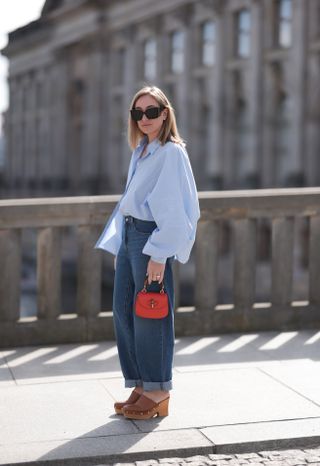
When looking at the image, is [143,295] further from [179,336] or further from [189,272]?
[189,272]

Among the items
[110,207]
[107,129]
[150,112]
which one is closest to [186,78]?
[107,129]

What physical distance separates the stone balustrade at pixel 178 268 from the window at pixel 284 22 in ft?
89.6

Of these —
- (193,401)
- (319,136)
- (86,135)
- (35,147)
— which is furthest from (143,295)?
(35,147)

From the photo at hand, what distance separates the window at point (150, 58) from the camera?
151 feet

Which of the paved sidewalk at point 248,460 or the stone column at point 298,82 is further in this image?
the stone column at point 298,82

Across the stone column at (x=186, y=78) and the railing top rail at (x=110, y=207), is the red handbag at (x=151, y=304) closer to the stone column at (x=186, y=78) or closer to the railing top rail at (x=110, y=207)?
the railing top rail at (x=110, y=207)

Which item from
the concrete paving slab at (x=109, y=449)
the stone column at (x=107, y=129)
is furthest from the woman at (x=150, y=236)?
the stone column at (x=107, y=129)

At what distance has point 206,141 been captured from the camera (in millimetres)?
42062

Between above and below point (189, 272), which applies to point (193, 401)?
above

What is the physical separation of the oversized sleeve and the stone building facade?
1686 centimetres

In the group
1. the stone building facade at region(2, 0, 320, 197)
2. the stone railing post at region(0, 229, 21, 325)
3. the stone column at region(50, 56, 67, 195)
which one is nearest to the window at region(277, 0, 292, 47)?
the stone building facade at region(2, 0, 320, 197)

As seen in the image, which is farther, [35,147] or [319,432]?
[35,147]

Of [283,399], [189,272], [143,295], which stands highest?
[143,295]

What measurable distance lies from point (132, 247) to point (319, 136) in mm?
28053
